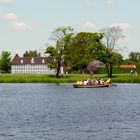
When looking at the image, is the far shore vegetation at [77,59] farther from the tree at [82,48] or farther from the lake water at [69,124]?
the lake water at [69,124]

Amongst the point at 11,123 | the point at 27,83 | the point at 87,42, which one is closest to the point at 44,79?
the point at 27,83

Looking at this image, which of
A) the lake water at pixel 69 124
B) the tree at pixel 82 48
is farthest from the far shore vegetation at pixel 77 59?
the lake water at pixel 69 124

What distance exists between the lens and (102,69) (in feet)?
559

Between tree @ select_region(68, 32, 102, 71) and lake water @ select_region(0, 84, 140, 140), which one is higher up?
tree @ select_region(68, 32, 102, 71)

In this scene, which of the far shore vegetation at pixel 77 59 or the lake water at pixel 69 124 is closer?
the lake water at pixel 69 124

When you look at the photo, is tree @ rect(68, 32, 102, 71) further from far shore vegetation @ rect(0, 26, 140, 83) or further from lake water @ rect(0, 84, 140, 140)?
lake water @ rect(0, 84, 140, 140)

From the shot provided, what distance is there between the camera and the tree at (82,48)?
5728 inches

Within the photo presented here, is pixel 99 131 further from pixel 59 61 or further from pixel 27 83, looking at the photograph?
pixel 59 61

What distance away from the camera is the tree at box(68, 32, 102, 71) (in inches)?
5728

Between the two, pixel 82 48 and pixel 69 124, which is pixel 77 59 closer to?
pixel 82 48

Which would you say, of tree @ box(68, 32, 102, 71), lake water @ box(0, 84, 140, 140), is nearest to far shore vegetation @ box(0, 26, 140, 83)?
tree @ box(68, 32, 102, 71)

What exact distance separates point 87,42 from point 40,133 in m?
125

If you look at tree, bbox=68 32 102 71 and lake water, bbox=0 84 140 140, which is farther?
tree, bbox=68 32 102 71

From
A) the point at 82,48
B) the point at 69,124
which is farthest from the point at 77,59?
the point at 69,124
